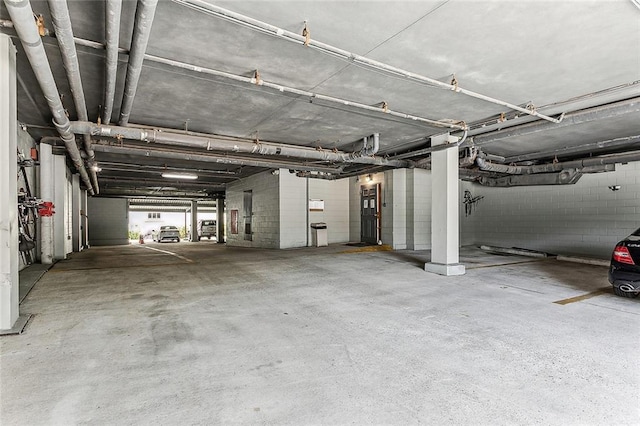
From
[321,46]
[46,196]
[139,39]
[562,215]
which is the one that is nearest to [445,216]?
[321,46]

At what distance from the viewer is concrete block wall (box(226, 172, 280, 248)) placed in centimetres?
1050

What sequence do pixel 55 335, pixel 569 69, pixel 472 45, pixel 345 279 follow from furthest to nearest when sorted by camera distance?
pixel 345 279 → pixel 569 69 → pixel 472 45 → pixel 55 335

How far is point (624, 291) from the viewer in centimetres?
400

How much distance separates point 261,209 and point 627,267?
9627mm

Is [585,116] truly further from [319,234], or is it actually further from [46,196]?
[46,196]

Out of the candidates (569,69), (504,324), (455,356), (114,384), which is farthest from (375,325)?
(569,69)

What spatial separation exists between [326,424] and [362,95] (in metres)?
3.93

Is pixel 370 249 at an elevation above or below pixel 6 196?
below

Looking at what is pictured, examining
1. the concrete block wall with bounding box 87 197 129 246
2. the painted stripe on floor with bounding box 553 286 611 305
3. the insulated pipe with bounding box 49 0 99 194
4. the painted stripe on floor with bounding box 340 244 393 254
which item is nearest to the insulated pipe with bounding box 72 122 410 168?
the insulated pipe with bounding box 49 0 99 194

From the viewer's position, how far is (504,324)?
3152 mm

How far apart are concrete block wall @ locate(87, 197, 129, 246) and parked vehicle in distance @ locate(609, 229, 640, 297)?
63.6ft

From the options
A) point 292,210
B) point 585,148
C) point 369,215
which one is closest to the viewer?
point 585,148

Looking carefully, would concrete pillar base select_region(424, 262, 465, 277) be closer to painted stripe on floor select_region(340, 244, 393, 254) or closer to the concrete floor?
the concrete floor

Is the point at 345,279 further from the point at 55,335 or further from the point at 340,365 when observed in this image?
the point at 55,335
